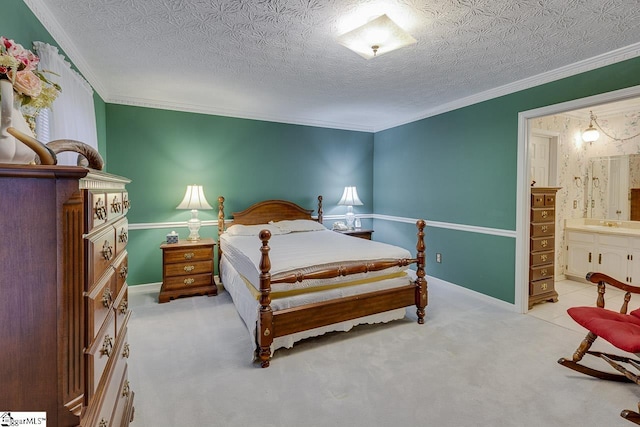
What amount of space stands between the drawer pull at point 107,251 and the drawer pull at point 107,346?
29 cm

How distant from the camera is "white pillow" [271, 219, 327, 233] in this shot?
4598 mm

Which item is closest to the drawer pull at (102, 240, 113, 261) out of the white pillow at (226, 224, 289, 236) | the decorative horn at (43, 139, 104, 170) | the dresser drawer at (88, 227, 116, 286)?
the dresser drawer at (88, 227, 116, 286)

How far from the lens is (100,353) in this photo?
105cm

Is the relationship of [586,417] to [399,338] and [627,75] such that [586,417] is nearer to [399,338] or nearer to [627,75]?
[399,338]

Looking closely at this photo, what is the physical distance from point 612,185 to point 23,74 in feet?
21.0

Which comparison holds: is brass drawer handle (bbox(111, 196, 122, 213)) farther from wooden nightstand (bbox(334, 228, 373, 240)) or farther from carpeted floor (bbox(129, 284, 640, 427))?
wooden nightstand (bbox(334, 228, 373, 240))

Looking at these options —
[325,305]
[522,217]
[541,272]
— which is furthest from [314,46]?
[541,272]

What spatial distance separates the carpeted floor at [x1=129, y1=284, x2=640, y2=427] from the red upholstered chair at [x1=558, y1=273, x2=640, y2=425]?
0.23 ft

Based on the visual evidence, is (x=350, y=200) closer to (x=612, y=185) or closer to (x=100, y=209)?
(x=612, y=185)

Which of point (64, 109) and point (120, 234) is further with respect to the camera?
point (64, 109)

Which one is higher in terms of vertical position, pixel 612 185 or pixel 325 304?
pixel 612 185

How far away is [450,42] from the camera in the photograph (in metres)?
2.55

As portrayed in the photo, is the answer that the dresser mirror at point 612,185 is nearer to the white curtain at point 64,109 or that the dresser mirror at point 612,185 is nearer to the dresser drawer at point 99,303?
the dresser drawer at point 99,303

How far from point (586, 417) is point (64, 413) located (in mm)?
2635
